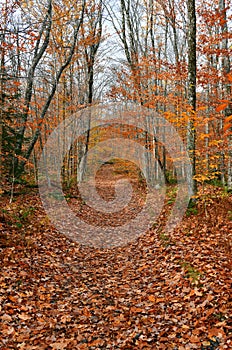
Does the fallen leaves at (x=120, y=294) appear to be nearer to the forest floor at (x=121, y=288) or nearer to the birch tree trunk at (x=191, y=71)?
the forest floor at (x=121, y=288)

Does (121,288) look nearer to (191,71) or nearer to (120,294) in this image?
(120,294)

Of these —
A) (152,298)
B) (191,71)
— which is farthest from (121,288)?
(191,71)

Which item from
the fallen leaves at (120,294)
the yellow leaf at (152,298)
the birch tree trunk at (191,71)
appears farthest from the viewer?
the birch tree trunk at (191,71)

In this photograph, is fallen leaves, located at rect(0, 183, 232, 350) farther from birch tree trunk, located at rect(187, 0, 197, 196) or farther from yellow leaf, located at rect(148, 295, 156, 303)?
birch tree trunk, located at rect(187, 0, 197, 196)

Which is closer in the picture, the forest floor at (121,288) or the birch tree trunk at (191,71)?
the forest floor at (121,288)

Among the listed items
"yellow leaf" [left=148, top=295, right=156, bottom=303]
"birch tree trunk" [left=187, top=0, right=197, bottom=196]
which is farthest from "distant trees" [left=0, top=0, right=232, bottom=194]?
"yellow leaf" [left=148, top=295, right=156, bottom=303]

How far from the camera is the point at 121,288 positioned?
233 inches

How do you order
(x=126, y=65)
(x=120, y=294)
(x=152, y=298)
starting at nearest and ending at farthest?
(x=152, y=298) → (x=120, y=294) → (x=126, y=65)

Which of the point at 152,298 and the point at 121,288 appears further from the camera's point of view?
the point at 121,288

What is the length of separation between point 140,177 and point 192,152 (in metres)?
13.0

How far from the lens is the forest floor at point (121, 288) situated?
424 centimetres

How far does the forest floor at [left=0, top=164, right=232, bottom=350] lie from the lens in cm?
424

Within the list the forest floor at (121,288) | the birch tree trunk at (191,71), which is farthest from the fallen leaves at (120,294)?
the birch tree trunk at (191,71)

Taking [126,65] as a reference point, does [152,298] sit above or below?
below
